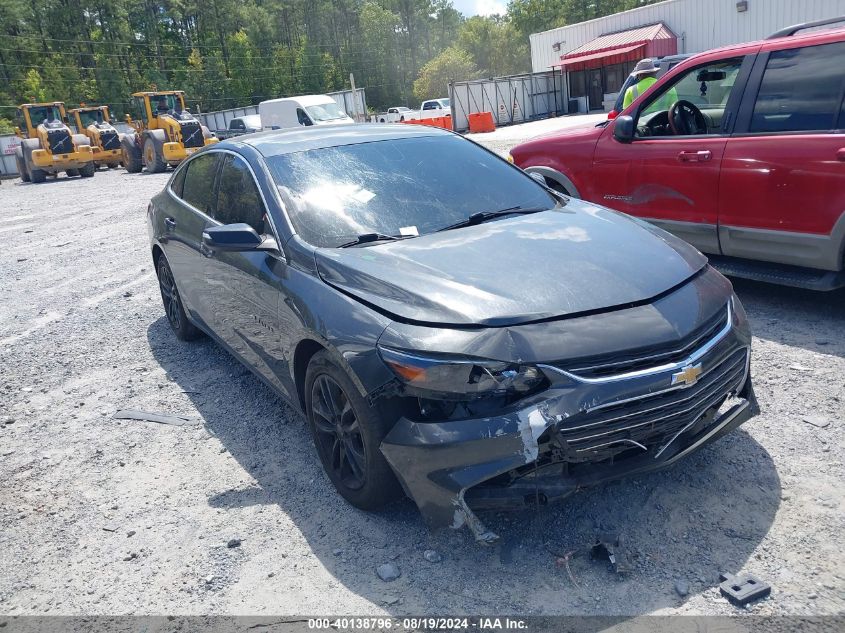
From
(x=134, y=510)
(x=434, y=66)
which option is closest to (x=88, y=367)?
(x=134, y=510)

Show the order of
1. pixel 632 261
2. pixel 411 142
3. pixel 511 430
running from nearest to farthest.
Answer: pixel 511 430 → pixel 632 261 → pixel 411 142

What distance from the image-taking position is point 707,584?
262 cm

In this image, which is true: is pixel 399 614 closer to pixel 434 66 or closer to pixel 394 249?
pixel 394 249

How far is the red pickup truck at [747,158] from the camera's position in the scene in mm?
4664

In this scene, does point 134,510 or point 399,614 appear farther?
point 134,510

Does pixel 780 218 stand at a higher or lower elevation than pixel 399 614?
higher

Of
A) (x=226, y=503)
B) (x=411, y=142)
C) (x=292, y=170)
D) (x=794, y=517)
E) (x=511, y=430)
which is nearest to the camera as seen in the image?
(x=511, y=430)

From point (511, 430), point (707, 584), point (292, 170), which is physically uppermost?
point (292, 170)

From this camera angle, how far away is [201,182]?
5.01 m

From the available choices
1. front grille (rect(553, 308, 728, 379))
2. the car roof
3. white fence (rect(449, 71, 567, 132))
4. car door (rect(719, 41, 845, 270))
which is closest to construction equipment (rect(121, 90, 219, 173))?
white fence (rect(449, 71, 567, 132))

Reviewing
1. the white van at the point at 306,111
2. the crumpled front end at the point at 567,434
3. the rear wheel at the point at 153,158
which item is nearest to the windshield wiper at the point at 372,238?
the crumpled front end at the point at 567,434

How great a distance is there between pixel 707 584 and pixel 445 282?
4.99ft

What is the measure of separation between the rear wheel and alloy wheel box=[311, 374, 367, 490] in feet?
80.6

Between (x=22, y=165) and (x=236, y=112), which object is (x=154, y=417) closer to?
(x=22, y=165)
